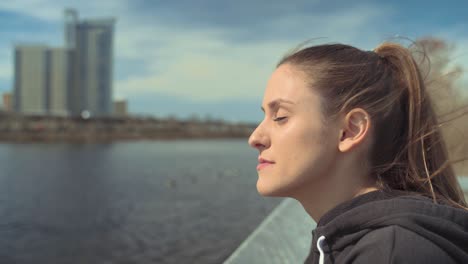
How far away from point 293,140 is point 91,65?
17340 centimetres

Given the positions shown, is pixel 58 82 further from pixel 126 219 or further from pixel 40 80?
pixel 126 219

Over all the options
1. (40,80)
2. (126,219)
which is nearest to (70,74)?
(40,80)

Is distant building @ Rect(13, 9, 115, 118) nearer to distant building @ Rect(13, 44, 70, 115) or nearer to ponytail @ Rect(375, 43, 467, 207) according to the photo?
distant building @ Rect(13, 44, 70, 115)

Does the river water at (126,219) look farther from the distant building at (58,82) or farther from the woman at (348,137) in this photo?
the distant building at (58,82)

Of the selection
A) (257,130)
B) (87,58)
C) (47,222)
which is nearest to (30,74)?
(87,58)

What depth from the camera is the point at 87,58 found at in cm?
16562

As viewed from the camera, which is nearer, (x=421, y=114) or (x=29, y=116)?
(x=421, y=114)

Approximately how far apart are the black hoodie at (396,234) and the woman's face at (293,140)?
0.20 metres

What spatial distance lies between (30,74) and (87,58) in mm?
20568

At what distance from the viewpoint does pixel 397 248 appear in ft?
3.72

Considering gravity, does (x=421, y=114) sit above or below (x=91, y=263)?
above

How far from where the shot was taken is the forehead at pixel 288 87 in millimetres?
1558

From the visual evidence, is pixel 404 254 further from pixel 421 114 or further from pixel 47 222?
pixel 47 222

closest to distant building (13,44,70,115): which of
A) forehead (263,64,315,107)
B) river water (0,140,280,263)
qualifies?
river water (0,140,280,263)
